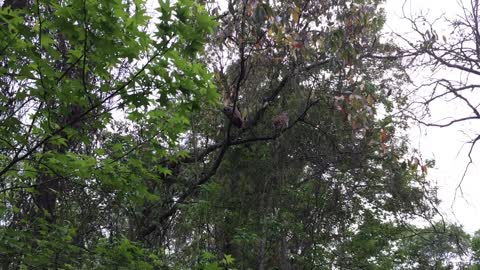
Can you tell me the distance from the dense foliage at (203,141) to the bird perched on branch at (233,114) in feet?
0.19

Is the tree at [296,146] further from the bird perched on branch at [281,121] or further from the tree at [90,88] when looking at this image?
the tree at [90,88]

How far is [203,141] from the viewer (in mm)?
8922

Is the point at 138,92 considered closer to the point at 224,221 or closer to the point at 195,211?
the point at 195,211

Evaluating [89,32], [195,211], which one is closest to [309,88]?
[195,211]

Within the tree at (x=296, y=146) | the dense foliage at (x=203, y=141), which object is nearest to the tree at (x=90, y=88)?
the dense foliage at (x=203, y=141)

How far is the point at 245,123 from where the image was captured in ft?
25.9

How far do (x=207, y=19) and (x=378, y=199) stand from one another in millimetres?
9474

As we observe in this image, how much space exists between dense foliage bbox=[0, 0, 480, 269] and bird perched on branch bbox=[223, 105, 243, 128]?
2.3 inches

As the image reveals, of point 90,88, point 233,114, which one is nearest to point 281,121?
point 233,114

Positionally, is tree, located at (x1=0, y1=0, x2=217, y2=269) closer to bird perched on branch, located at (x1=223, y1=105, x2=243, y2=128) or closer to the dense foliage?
the dense foliage

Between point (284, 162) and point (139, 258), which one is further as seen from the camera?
point (284, 162)

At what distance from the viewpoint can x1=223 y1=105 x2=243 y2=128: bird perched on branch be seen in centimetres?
706

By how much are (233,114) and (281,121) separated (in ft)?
2.30

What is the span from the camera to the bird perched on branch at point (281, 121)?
22.2 ft
